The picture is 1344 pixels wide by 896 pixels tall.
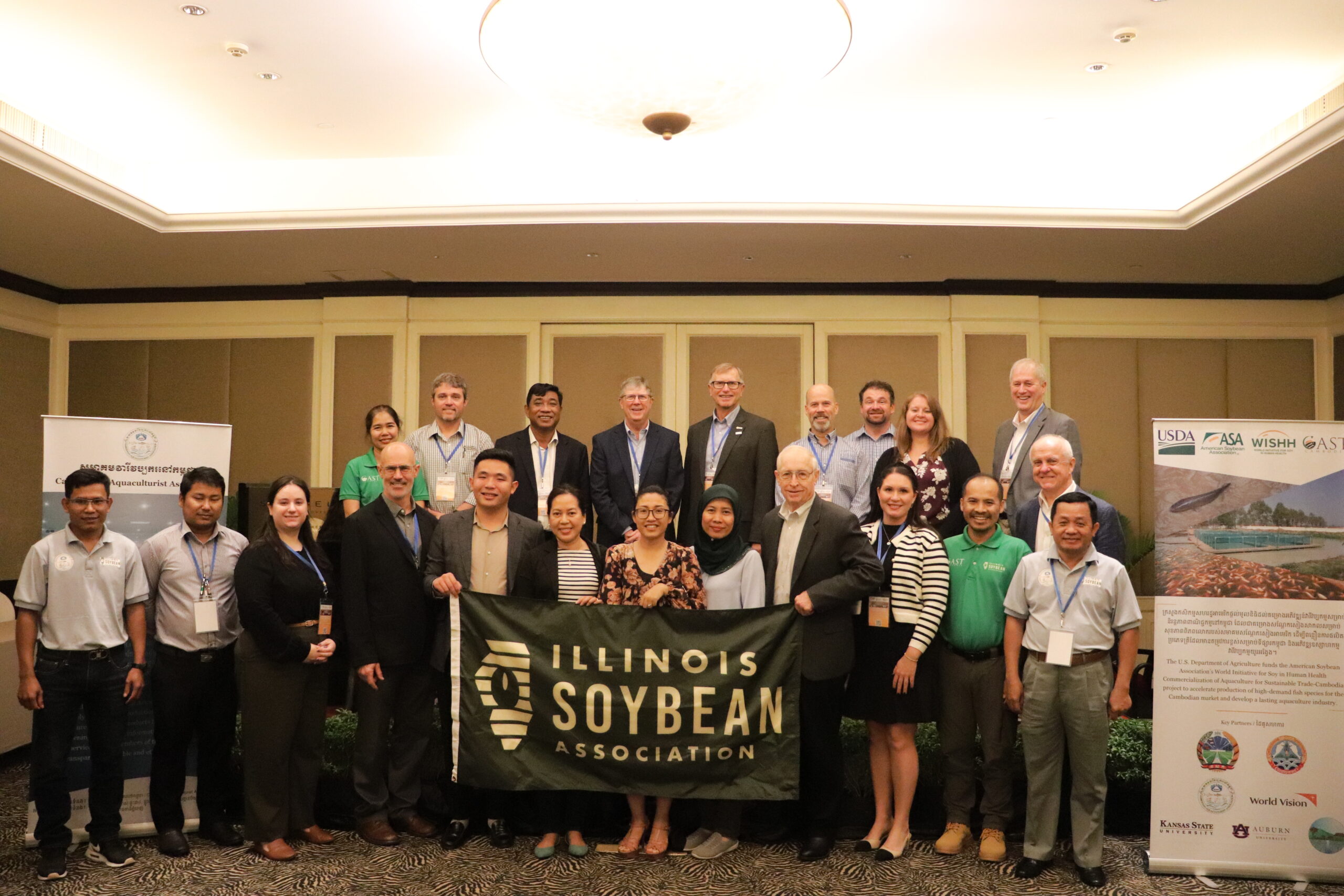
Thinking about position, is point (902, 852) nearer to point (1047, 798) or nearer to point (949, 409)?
point (1047, 798)

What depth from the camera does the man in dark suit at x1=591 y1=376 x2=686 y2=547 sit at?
4.74 metres

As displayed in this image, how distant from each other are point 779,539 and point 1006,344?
13.8 ft

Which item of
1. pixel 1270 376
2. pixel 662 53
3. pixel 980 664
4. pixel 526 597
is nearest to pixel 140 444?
pixel 526 597

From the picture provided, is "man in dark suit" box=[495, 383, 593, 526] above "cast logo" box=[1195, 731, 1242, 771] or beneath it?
above

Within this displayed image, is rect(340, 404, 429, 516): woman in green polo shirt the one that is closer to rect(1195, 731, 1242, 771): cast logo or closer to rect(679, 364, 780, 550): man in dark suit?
rect(679, 364, 780, 550): man in dark suit

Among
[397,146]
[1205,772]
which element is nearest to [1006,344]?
[1205,772]

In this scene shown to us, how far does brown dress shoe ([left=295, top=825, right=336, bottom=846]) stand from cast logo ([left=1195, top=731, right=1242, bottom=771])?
11.5 feet

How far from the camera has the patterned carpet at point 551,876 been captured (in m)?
3.45

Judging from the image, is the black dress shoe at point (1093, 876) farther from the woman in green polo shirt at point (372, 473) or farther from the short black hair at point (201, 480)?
the short black hair at point (201, 480)

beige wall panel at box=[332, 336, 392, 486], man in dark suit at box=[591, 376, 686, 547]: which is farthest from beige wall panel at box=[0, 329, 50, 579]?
man in dark suit at box=[591, 376, 686, 547]

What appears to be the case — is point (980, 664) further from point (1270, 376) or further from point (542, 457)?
point (1270, 376)

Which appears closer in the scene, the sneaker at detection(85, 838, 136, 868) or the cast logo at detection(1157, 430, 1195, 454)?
the sneaker at detection(85, 838, 136, 868)

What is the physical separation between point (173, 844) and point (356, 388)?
13.9 ft

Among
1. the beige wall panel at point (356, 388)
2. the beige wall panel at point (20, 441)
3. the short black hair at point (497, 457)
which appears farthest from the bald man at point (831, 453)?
the beige wall panel at point (20, 441)
